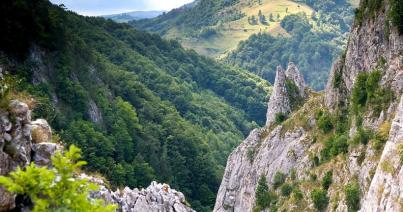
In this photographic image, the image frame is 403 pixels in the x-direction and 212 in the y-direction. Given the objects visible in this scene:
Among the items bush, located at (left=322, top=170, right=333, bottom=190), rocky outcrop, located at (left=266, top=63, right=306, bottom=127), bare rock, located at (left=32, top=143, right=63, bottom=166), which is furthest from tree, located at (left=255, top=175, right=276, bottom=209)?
bare rock, located at (left=32, top=143, right=63, bottom=166)

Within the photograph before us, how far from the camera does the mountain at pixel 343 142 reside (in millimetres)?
38656

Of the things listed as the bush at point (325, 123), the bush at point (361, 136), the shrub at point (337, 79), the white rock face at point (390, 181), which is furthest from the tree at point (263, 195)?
the white rock face at point (390, 181)

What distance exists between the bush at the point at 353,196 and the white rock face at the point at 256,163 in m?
15.6

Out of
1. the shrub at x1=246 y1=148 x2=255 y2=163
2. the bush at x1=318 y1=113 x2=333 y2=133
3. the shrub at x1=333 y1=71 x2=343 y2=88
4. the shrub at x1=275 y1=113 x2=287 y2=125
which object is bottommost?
the shrub at x1=246 y1=148 x2=255 y2=163

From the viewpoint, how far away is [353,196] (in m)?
39.8

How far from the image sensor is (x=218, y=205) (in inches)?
2963

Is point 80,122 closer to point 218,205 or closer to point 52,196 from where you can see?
point 218,205

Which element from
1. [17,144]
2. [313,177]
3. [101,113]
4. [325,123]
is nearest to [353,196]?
[313,177]

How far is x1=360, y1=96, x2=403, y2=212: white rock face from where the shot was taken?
91.6ft

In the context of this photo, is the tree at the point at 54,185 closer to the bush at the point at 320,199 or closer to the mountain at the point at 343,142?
the mountain at the point at 343,142

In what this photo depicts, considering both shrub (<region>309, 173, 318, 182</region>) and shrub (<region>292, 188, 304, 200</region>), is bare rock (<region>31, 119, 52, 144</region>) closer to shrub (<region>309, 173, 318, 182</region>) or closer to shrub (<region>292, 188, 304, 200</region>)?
shrub (<region>309, 173, 318, 182</region>)

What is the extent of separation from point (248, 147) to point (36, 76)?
3476cm

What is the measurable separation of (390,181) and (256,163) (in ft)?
134

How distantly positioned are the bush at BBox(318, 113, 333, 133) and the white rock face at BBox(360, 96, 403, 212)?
22.5m
